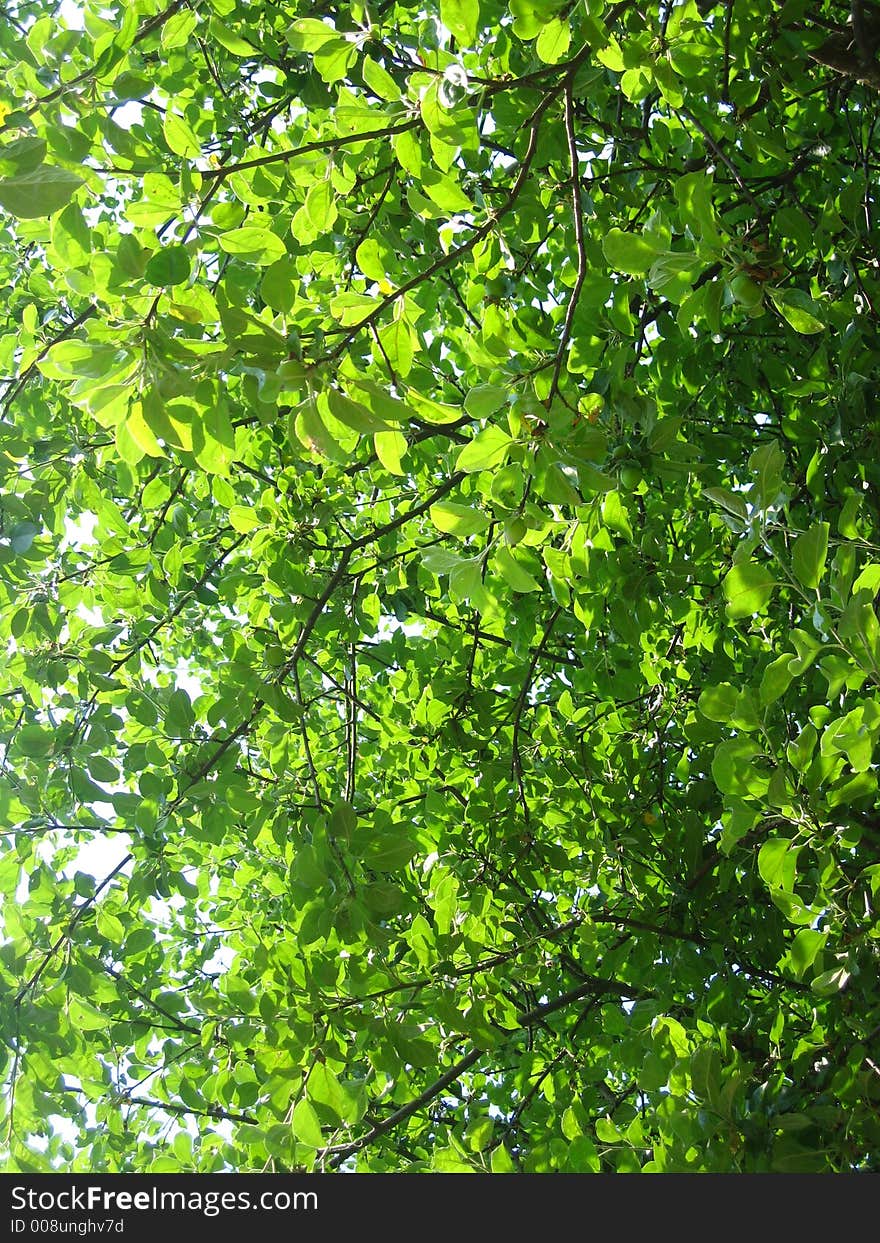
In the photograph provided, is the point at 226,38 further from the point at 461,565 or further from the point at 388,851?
the point at 388,851

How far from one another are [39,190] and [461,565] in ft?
2.66

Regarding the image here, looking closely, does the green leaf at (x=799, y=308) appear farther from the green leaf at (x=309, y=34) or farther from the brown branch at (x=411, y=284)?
the green leaf at (x=309, y=34)

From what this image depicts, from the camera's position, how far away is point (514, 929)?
8.25ft

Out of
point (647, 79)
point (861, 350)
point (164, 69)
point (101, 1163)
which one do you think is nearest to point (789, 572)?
point (647, 79)

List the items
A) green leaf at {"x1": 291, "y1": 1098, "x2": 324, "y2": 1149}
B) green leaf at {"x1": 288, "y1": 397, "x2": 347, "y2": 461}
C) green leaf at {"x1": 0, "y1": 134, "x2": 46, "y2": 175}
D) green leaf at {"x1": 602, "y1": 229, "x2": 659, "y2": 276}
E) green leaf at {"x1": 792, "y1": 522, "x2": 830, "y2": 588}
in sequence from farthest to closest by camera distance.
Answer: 1. green leaf at {"x1": 291, "y1": 1098, "x2": 324, "y2": 1149}
2. green leaf at {"x1": 602, "y1": 229, "x2": 659, "y2": 276}
3. green leaf at {"x1": 792, "y1": 522, "x2": 830, "y2": 588}
4. green leaf at {"x1": 288, "y1": 397, "x2": 347, "y2": 461}
5. green leaf at {"x1": 0, "y1": 134, "x2": 46, "y2": 175}

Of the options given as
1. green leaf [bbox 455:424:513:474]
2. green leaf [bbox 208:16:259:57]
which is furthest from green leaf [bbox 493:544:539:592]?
green leaf [bbox 208:16:259:57]

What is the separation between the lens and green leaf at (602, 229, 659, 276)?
4.79 ft

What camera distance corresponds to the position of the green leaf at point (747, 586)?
147cm

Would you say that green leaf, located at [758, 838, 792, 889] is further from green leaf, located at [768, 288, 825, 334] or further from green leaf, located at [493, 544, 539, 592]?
green leaf, located at [768, 288, 825, 334]

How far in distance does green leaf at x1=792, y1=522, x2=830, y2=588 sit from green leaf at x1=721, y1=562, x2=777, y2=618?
0.10m

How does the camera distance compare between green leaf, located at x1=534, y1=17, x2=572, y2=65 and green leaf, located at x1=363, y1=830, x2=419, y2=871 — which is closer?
green leaf, located at x1=534, y1=17, x2=572, y2=65

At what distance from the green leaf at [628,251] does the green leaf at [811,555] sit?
0.48 meters

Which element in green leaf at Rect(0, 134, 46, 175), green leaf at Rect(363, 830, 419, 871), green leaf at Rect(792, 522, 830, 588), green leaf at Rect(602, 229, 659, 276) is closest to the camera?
green leaf at Rect(0, 134, 46, 175)

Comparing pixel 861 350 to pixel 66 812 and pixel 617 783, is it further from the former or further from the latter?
pixel 66 812
